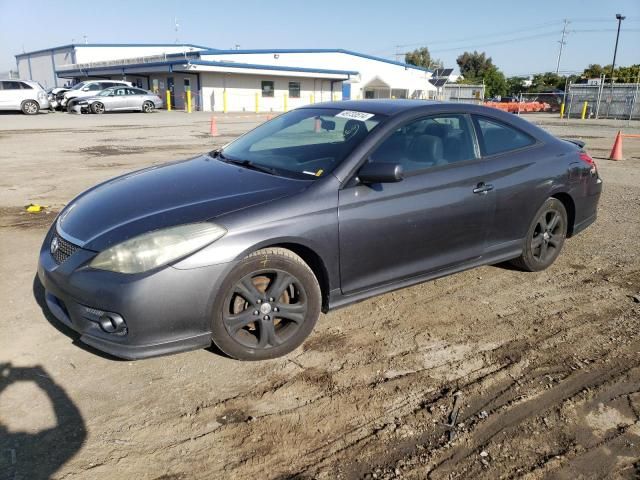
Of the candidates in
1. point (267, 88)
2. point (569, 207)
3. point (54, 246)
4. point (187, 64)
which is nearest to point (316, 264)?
point (54, 246)

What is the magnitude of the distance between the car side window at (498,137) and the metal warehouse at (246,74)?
34981 millimetres

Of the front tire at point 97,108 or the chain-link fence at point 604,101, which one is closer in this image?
the front tire at point 97,108

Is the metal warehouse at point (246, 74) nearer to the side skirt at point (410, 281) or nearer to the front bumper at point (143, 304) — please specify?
the side skirt at point (410, 281)

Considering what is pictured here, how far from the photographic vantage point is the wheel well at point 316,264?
326 cm

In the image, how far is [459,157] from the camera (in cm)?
401

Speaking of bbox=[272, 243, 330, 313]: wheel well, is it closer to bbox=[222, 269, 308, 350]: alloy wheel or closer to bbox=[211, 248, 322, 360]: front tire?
Result: bbox=[211, 248, 322, 360]: front tire

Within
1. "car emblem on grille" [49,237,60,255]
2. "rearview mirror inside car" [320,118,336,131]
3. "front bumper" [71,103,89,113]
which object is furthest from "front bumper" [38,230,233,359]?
"front bumper" [71,103,89,113]

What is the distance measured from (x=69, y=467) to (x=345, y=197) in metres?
2.12

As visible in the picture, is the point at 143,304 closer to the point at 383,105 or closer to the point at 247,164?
the point at 247,164

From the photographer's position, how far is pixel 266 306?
3160 millimetres

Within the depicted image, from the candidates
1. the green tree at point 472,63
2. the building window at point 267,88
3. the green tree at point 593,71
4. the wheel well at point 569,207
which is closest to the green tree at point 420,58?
the green tree at point 472,63

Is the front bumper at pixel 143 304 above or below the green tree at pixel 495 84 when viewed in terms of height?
below

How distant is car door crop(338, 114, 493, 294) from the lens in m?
3.44

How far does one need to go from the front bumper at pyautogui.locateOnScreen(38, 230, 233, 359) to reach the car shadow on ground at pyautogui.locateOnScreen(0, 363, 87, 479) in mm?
353
